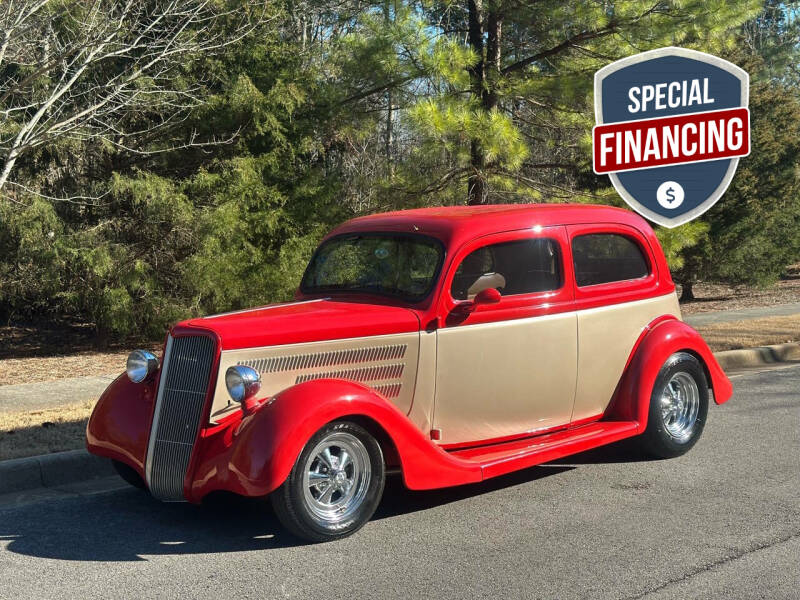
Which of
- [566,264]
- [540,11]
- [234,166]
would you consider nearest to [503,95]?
[540,11]

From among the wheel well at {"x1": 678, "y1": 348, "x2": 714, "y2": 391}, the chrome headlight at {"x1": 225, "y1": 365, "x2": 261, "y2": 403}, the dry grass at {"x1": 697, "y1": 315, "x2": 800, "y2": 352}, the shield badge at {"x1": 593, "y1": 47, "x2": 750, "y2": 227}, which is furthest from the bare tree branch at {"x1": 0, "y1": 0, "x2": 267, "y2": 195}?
the dry grass at {"x1": 697, "y1": 315, "x2": 800, "y2": 352}

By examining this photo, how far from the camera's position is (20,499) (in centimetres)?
605

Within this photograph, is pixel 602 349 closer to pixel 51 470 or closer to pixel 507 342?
pixel 507 342

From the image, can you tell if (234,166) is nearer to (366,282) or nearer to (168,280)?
(168,280)

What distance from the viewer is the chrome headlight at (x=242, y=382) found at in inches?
197

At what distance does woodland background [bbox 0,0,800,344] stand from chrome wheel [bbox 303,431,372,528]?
7126 millimetres

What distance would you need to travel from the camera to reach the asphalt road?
4.38 meters

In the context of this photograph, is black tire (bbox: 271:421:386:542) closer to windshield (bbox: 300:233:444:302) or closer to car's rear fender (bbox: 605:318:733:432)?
windshield (bbox: 300:233:444:302)

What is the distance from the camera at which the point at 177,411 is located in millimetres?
5242

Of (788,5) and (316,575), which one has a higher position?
(788,5)

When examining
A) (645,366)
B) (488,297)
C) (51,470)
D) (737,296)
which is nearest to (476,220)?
(488,297)

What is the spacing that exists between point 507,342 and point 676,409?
177cm

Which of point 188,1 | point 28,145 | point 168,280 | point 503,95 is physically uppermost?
point 188,1

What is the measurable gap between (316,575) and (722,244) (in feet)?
54.3
